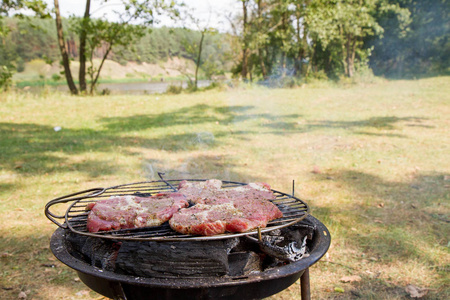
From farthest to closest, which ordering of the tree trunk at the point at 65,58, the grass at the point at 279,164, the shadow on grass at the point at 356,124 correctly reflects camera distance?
the tree trunk at the point at 65,58 → the shadow on grass at the point at 356,124 → the grass at the point at 279,164

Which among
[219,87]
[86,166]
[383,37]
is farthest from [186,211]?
[383,37]

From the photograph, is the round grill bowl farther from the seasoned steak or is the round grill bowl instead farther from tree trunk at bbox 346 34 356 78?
tree trunk at bbox 346 34 356 78

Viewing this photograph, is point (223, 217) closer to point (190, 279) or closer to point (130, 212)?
point (190, 279)

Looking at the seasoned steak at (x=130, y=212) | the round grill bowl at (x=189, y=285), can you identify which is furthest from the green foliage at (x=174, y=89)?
the round grill bowl at (x=189, y=285)

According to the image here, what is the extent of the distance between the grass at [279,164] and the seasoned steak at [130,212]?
1.11 meters

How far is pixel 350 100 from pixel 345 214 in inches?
383

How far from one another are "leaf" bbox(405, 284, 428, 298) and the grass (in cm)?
5

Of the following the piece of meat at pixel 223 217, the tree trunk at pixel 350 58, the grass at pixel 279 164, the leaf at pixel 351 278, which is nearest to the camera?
the piece of meat at pixel 223 217

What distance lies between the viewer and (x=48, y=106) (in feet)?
37.8

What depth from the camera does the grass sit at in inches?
122

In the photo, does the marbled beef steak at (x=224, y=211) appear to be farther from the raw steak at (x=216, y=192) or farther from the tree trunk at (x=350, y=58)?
the tree trunk at (x=350, y=58)

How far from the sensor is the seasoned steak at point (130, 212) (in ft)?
6.56

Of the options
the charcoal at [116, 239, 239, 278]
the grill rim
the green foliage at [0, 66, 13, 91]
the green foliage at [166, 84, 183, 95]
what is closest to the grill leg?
the grill rim

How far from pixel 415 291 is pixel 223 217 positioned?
6.40 ft
